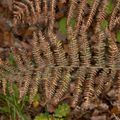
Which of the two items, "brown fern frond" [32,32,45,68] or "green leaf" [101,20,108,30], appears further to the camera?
"green leaf" [101,20,108,30]

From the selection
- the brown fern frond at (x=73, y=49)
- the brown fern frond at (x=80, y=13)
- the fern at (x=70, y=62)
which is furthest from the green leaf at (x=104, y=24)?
the brown fern frond at (x=73, y=49)

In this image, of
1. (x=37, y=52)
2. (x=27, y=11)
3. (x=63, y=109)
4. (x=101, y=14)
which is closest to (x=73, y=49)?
(x=37, y=52)

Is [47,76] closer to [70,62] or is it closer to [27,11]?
[70,62]

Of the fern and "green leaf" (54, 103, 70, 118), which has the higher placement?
the fern

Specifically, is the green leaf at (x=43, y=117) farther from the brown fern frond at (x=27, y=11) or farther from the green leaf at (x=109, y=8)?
the green leaf at (x=109, y=8)

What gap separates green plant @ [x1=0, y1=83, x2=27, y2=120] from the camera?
3.97m

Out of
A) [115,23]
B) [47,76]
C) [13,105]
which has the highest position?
[115,23]

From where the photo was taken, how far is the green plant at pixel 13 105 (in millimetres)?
3973

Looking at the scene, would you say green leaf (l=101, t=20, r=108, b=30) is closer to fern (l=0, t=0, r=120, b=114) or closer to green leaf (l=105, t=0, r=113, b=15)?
fern (l=0, t=0, r=120, b=114)

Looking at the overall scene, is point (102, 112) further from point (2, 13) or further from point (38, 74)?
point (2, 13)

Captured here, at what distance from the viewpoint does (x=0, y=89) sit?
13.4 ft

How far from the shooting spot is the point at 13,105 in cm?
398

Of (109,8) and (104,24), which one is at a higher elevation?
(109,8)

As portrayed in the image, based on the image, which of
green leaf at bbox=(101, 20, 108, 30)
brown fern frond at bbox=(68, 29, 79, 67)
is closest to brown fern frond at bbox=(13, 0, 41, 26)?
brown fern frond at bbox=(68, 29, 79, 67)
